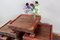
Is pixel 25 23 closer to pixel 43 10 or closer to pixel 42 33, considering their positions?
pixel 42 33

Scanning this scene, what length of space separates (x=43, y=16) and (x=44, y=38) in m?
0.62

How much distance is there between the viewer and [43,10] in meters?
1.99

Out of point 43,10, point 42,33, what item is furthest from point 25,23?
Result: point 43,10

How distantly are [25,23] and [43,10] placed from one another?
0.54 metres

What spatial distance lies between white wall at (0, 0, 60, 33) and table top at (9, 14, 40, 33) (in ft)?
1.11

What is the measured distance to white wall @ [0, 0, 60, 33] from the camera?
1.92 metres

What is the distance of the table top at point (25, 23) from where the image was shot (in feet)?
4.81

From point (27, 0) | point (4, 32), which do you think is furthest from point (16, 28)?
point (27, 0)

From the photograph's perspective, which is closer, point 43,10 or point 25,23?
point 25,23

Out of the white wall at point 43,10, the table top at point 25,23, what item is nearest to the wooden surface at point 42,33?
the table top at point 25,23

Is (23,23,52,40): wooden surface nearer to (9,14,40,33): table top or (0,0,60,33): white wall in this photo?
(9,14,40,33): table top

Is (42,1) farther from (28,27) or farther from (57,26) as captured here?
(28,27)

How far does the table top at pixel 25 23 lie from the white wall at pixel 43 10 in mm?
339

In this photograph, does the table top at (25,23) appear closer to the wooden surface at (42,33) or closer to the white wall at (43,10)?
the wooden surface at (42,33)
